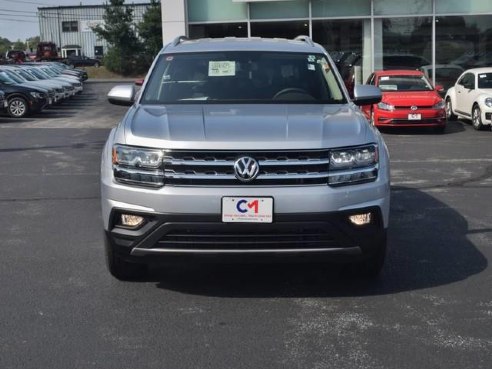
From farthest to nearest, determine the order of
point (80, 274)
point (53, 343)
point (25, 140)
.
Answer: point (25, 140) < point (80, 274) < point (53, 343)

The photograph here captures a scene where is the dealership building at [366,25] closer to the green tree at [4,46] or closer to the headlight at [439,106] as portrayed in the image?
the headlight at [439,106]

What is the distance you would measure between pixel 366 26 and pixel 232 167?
19520 mm

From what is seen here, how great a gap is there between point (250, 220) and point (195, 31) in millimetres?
19579

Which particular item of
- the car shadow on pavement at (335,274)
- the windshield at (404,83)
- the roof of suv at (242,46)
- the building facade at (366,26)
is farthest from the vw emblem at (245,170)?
the building facade at (366,26)

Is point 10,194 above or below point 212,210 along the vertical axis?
below

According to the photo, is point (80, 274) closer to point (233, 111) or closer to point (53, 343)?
point (53, 343)

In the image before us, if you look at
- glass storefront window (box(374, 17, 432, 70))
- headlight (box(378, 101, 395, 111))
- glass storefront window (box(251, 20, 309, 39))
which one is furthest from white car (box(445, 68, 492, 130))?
glass storefront window (box(251, 20, 309, 39))

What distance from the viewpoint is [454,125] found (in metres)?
17.9

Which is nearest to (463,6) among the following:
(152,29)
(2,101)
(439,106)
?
(439,106)

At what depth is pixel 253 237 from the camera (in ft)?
14.9

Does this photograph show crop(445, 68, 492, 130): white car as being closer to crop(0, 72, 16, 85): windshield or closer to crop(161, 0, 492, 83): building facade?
crop(161, 0, 492, 83): building facade

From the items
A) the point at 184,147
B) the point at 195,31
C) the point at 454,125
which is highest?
the point at 195,31

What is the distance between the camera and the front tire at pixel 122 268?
16.6 ft

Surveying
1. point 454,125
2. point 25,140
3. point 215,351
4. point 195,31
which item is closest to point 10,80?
point 195,31
